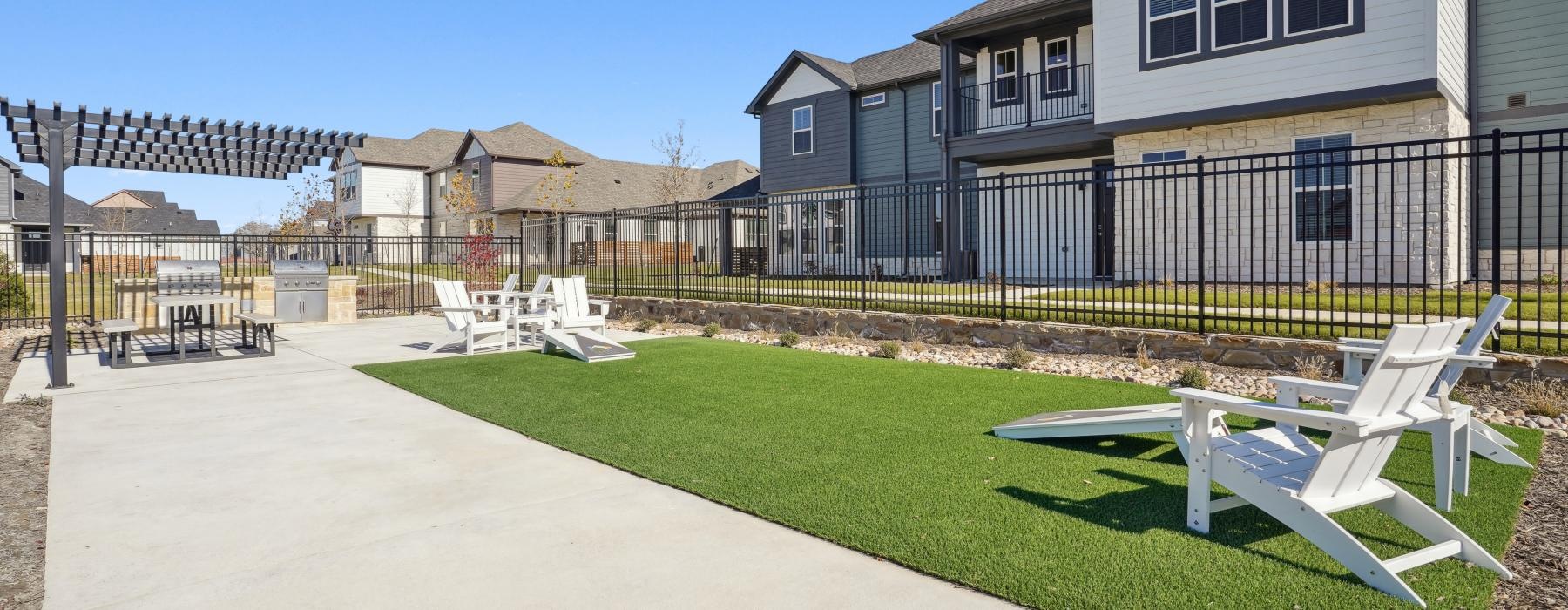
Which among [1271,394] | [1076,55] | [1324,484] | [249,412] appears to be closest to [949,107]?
[1076,55]

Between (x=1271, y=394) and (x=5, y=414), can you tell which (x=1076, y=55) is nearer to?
(x=1271, y=394)

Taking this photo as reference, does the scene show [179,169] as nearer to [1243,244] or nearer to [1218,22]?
[1218,22]

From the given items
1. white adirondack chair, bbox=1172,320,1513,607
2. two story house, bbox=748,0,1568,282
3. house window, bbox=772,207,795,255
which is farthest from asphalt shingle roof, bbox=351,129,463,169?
white adirondack chair, bbox=1172,320,1513,607

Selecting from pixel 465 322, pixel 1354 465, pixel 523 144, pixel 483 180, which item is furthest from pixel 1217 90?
pixel 483 180

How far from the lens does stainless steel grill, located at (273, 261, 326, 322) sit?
1582 cm

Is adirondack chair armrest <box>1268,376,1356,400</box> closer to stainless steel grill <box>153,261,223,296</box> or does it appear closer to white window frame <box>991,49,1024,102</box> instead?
stainless steel grill <box>153,261,223,296</box>

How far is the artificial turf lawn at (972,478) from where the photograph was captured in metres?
3.26

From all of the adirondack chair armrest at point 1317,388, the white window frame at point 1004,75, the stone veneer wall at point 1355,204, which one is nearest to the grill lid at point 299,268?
the stone veneer wall at point 1355,204

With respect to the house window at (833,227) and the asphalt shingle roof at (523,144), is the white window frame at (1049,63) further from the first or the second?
the asphalt shingle roof at (523,144)

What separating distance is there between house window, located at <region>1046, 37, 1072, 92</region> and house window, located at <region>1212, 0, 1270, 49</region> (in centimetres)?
383

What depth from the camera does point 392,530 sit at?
13.4 feet

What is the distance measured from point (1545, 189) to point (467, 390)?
16060 mm

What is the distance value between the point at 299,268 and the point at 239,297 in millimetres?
1069

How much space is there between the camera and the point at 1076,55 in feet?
62.1
